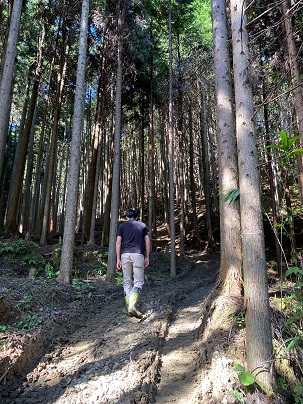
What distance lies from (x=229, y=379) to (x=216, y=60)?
499 cm

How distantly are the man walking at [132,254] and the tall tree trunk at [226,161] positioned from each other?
1.39 m

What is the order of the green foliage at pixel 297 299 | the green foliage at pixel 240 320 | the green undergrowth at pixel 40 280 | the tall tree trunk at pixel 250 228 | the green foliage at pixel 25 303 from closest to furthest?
1. the tall tree trunk at pixel 250 228
2. the green foliage at pixel 297 299
3. the green foliage at pixel 240 320
4. the green undergrowth at pixel 40 280
5. the green foliage at pixel 25 303

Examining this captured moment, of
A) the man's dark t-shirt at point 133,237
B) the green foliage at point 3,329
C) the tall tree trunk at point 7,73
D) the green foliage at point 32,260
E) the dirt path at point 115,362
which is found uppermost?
the tall tree trunk at point 7,73

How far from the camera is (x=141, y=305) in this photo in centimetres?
556

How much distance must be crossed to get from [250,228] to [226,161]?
7.80ft

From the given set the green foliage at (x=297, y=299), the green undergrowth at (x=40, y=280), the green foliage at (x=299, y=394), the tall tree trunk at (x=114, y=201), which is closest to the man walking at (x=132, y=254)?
the green undergrowth at (x=40, y=280)

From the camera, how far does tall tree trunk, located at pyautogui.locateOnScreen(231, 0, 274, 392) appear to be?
236 cm

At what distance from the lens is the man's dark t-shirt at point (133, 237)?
504 cm

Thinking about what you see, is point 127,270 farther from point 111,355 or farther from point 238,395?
point 238,395

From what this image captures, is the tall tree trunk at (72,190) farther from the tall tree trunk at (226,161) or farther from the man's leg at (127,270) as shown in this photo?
the tall tree trunk at (226,161)

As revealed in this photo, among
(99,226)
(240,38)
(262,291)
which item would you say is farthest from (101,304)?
(99,226)

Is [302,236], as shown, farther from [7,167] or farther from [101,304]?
[7,167]

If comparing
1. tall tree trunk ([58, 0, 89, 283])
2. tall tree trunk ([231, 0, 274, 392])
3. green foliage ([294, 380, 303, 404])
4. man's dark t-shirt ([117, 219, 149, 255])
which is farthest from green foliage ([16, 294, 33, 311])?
green foliage ([294, 380, 303, 404])

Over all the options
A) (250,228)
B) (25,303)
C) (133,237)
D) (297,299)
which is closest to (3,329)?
(25,303)
